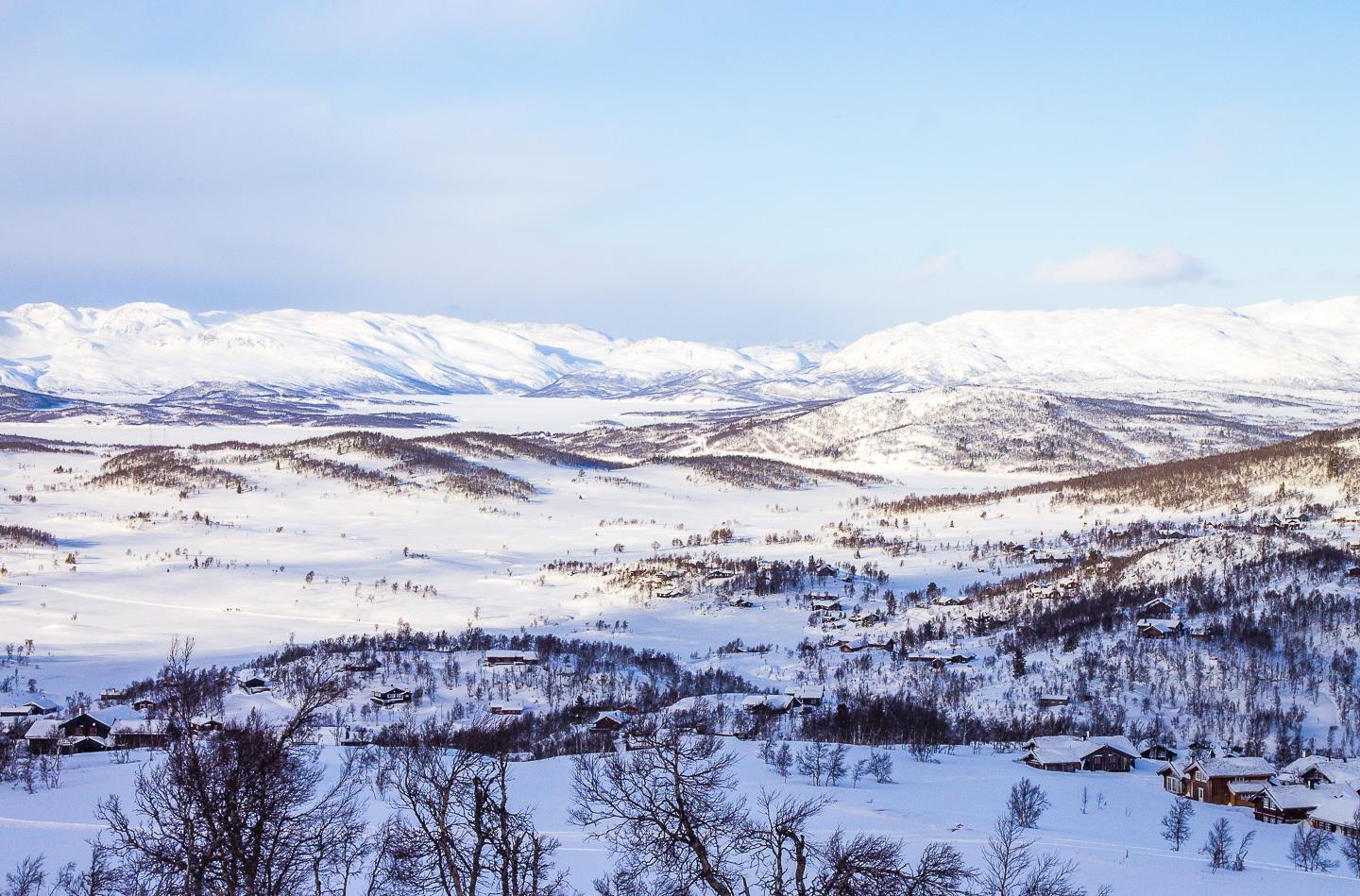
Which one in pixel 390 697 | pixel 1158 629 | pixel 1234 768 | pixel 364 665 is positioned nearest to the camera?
pixel 1234 768

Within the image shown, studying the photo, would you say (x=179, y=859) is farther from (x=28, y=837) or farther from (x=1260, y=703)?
(x=1260, y=703)

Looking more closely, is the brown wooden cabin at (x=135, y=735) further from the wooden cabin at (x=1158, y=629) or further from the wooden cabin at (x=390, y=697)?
the wooden cabin at (x=1158, y=629)

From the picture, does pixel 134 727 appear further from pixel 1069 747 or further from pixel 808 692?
pixel 1069 747

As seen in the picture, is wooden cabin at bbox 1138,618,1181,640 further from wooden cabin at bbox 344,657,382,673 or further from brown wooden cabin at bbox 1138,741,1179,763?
wooden cabin at bbox 344,657,382,673

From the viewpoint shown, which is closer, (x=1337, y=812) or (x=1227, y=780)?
(x=1337, y=812)

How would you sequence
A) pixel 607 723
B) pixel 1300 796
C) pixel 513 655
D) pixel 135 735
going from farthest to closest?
pixel 513 655 → pixel 607 723 → pixel 135 735 → pixel 1300 796

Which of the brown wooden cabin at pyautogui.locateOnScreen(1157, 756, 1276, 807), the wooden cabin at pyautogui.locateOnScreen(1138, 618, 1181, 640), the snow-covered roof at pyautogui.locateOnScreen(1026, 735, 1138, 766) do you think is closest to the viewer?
the brown wooden cabin at pyautogui.locateOnScreen(1157, 756, 1276, 807)

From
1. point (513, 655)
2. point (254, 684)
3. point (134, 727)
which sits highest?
point (513, 655)

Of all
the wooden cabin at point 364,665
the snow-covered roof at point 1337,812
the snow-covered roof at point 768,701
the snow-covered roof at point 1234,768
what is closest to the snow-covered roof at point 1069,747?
the snow-covered roof at point 1234,768

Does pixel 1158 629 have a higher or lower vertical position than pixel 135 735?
higher

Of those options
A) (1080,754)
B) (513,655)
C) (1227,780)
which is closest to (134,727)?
(513,655)

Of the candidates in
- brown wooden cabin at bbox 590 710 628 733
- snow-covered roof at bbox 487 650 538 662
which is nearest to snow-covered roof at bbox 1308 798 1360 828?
brown wooden cabin at bbox 590 710 628 733
